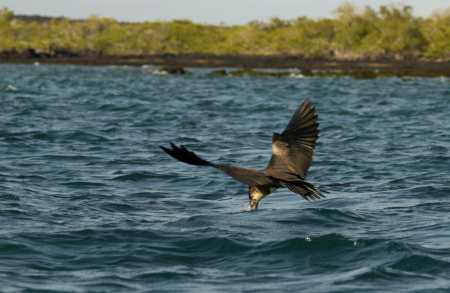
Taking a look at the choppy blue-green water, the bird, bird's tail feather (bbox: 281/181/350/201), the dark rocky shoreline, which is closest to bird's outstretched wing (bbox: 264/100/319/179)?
the bird

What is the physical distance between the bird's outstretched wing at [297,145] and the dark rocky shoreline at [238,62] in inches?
1793

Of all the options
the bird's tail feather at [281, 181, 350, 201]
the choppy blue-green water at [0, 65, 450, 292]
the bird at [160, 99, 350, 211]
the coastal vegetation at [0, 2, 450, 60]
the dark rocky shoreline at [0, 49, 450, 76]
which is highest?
the coastal vegetation at [0, 2, 450, 60]

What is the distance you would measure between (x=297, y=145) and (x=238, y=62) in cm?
6575

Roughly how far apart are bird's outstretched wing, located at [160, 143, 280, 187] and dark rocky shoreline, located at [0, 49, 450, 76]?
4685 centimetres

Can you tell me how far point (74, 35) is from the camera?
9719 centimetres

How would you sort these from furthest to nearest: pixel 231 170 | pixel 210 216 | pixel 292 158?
1. pixel 210 216
2. pixel 292 158
3. pixel 231 170

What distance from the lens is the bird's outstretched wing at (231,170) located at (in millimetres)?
5320

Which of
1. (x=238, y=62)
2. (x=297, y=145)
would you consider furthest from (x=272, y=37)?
(x=297, y=145)

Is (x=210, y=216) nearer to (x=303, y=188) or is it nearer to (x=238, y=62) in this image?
(x=303, y=188)

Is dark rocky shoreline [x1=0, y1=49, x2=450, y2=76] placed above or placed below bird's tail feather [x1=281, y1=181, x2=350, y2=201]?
above

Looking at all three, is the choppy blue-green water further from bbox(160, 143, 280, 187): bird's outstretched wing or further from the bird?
bbox(160, 143, 280, 187): bird's outstretched wing

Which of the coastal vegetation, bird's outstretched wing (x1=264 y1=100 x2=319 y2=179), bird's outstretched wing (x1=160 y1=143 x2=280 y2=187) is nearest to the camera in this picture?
bird's outstretched wing (x1=160 y1=143 x2=280 y2=187)

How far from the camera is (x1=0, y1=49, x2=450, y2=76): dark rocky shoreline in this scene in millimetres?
59178

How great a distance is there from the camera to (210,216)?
23.8 feet
